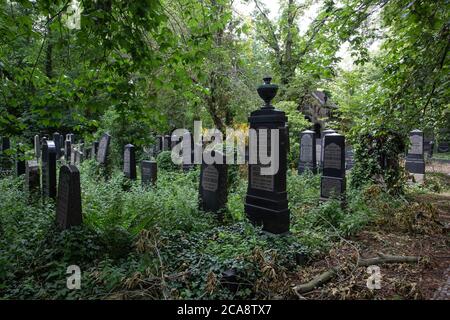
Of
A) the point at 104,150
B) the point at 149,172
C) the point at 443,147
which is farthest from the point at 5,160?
the point at 443,147

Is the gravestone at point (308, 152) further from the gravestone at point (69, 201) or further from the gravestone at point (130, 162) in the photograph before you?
the gravestone at point (69, 201)

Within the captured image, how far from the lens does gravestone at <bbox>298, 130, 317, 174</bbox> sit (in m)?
12.4

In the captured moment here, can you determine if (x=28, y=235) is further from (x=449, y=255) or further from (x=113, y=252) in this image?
(x=449, y=255)

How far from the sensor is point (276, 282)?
3828mm

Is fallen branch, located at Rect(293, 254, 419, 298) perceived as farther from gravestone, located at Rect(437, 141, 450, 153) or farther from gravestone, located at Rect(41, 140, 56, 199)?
gravestone, located at Rect(437, 141, 450, 153)

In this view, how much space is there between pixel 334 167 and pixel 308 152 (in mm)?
4957

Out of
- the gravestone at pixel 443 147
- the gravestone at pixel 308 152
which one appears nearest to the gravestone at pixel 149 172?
the gravestone at pixel 308 152

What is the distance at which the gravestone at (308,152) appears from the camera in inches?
489

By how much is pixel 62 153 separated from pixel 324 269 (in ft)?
52.0

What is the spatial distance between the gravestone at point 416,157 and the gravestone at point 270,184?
10.3 m

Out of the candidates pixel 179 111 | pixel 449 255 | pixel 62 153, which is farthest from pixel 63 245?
pixel 179 111

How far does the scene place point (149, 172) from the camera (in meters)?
9.14

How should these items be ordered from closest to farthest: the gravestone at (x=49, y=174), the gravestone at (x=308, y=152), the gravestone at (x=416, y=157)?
the gravestone at (x=49, y=174)
the gravestone at (x=308, y=152)
the gravestone at (x=416, y=157)

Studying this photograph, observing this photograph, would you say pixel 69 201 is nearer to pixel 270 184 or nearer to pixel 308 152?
pixel 270 184
